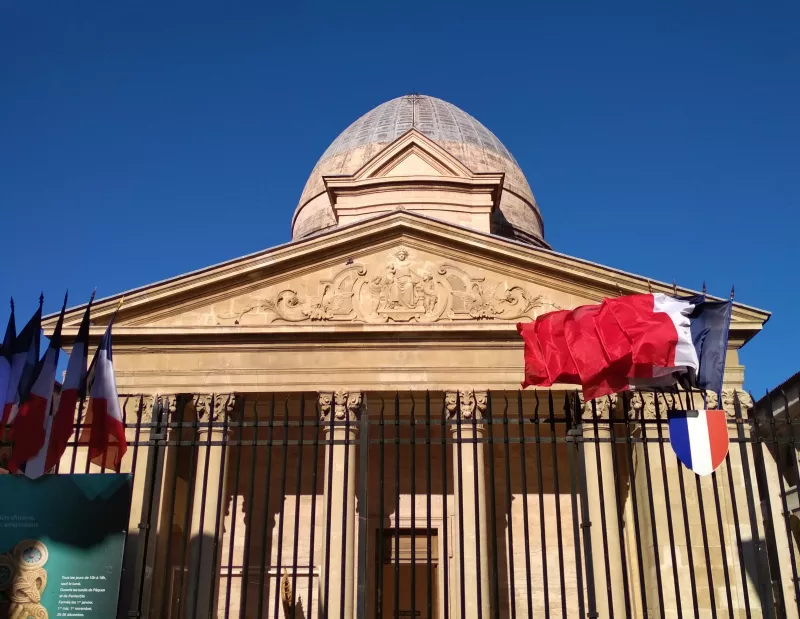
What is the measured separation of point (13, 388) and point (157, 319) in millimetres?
9238

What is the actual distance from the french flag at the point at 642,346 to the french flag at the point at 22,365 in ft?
16.6

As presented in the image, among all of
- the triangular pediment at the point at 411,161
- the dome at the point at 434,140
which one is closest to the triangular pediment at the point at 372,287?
the triangular pediment at the point at 411,161

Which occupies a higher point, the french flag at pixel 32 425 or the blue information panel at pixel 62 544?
the french flag at pixel 32 425

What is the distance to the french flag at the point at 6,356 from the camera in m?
8.59

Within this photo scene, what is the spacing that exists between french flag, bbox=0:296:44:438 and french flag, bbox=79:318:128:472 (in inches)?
24.5

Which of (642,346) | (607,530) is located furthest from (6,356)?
(607,530)

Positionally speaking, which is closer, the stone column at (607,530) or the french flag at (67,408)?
the french flag at (67,408)

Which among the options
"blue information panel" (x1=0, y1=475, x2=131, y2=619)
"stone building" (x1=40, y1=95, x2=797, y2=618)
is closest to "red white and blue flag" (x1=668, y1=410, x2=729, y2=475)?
"blue information panel" (x1=0, y1=475, x2=131, y2=619)

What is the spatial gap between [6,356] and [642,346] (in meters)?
6.44

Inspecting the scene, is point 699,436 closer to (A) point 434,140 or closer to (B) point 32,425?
(B) point 32,425

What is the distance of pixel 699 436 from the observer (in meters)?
8.16

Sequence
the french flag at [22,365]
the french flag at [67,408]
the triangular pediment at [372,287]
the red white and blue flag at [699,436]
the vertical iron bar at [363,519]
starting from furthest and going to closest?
the triangular pediment at [372,287] < the french flag at [22,365] < the french flag at [67,408] < the red white and blue flag at [699,436] < the vertical iron bar at [363,519]

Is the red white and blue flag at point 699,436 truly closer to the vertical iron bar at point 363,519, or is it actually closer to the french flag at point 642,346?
the french flag at point 642,346

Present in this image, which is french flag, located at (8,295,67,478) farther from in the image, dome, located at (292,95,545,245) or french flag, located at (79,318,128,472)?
dome, located at (292,95,545,245)
